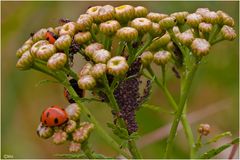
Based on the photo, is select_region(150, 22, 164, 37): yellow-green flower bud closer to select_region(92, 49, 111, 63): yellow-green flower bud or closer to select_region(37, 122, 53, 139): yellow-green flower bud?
select_region(92, 49, 111, 63): yellow-green flower bud

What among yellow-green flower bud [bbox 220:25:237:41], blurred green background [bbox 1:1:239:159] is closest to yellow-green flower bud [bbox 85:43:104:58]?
yellow-green flower bud [bbox 220:25:237:41]

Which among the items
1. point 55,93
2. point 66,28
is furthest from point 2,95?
point 66,28

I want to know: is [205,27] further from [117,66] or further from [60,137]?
[60,137]

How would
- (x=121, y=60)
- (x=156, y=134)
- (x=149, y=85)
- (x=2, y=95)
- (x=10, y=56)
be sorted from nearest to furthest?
(x=121, y=60)
(x=149, y=85)
(x=156, y=134)
(x=2, y=95)
(x=10, y=56)

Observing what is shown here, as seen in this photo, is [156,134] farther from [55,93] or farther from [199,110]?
[55,93]

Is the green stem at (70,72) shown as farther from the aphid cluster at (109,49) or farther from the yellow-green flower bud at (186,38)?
the yellow-green flower bud at (186,38)

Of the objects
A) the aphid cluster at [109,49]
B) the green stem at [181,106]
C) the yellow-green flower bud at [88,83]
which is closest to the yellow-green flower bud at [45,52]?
the aphid cluster at [109,49]
